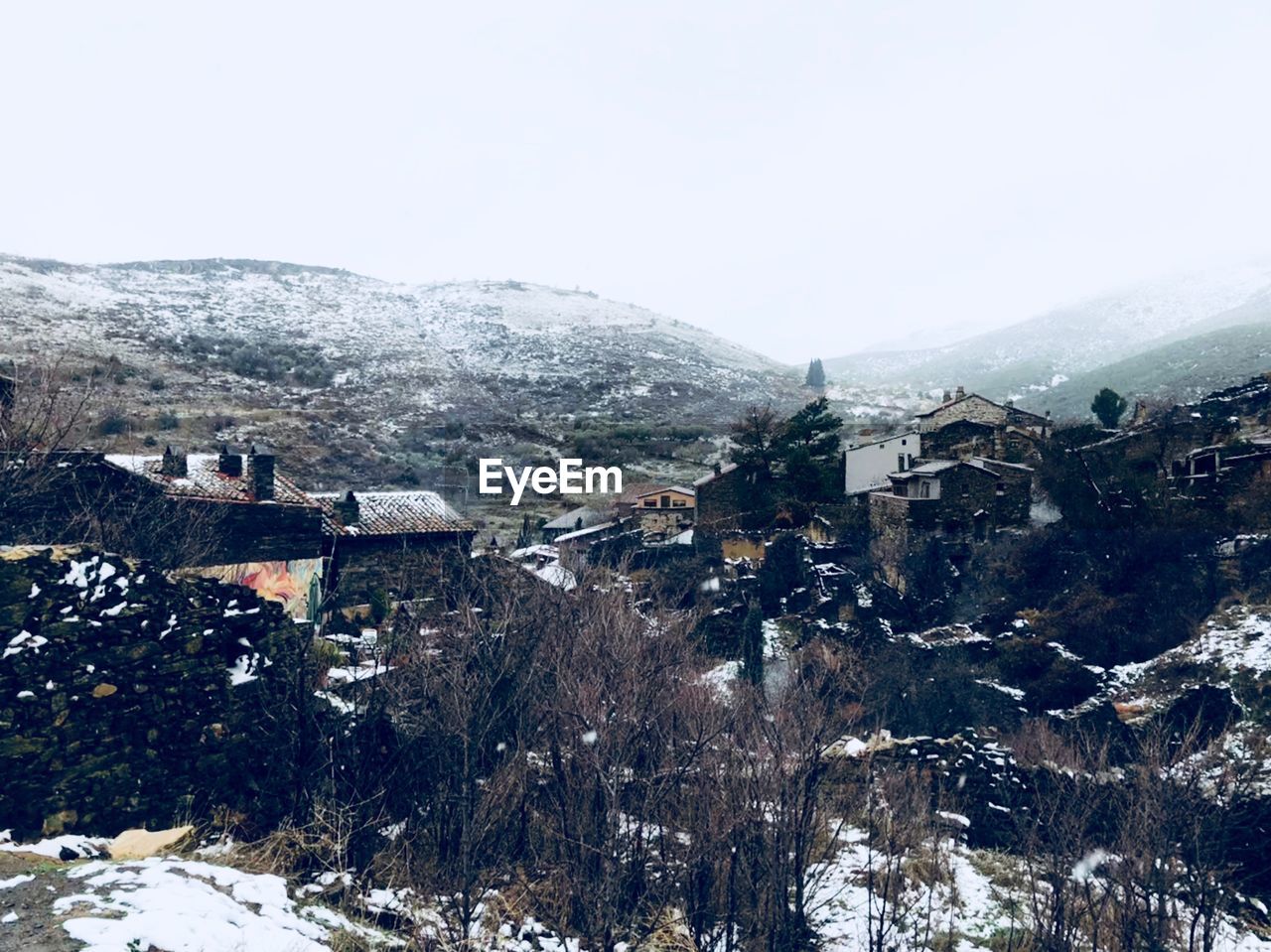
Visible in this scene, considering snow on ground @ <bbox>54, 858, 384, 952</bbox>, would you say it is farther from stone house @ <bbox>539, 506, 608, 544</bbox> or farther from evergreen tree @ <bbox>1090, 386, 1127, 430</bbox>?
evergreen tree @ <bbox>1090, 386, 1127, 430</bbox>

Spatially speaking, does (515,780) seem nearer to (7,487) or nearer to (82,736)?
(82,736)

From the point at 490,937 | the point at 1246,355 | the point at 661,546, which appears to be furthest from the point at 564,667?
the point at 1246,355

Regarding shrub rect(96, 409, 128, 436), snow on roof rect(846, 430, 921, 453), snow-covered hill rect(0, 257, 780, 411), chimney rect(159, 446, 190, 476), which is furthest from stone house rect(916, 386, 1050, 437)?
shrub rect(96, 409, 128, 436)

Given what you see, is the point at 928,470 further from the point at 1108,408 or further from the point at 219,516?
the point at 219,516

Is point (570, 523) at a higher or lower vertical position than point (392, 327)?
lower

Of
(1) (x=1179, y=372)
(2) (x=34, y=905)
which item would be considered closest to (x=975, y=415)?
(2) (x=34, y=905)

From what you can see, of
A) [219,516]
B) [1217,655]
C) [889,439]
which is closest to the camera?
[219,516]

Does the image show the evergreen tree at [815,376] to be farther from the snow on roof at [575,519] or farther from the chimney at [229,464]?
the chimney at [229,464]
